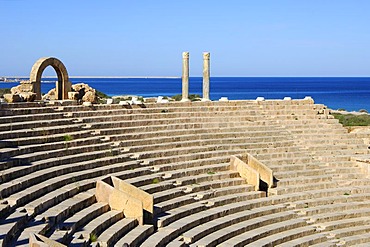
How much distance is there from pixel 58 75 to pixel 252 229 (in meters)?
8.87

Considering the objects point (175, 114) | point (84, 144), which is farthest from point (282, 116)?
point (84, 144)

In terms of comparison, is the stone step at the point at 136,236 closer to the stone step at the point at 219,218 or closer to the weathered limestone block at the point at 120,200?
the weathered limestone block at the point at 120,200

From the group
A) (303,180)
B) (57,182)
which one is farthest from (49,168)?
(303,180)

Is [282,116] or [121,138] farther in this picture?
[282,116]

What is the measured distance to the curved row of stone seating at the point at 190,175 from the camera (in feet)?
38.2

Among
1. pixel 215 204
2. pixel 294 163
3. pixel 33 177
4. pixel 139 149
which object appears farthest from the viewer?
pixel 294 163

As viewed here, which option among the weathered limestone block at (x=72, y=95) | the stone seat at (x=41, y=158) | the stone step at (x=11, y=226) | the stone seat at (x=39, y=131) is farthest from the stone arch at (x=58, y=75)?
the stone step at (x=11, y=226)

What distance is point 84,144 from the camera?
15086mm

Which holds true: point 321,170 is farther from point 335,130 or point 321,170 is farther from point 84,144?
point 84,144

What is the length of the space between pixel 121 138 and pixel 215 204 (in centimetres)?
341

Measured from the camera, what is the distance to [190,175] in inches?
626

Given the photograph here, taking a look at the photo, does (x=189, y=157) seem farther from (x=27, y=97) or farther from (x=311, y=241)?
(x=27, y=97)

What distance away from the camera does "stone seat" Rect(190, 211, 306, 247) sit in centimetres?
1303

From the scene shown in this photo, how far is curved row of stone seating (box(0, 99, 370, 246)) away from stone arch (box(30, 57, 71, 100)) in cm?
244
